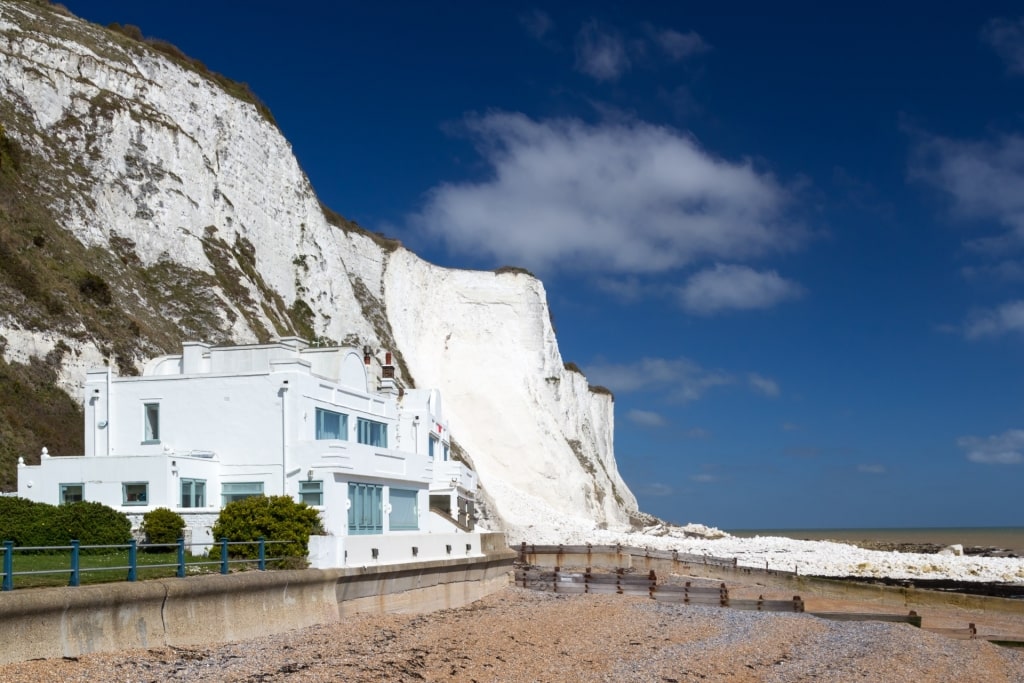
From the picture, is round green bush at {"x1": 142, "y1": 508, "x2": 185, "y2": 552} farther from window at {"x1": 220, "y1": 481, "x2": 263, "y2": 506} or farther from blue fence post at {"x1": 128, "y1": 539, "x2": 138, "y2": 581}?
blue fence post at {"x1": 128, "y1": 539, "x2": 138, "y2": 581}

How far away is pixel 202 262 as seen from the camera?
55906mm

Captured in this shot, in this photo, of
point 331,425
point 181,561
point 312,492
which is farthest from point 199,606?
point 331,425

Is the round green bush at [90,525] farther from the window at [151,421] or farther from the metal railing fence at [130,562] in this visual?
the window at [151,421]

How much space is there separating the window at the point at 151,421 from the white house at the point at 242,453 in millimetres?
27

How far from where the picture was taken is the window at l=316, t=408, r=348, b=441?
90.9 feet

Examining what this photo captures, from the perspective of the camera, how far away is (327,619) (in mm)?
21891

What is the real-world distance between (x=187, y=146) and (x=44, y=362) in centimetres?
2316

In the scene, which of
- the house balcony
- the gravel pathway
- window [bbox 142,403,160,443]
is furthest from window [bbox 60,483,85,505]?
the house balcony

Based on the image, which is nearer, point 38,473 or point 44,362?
point 38,473

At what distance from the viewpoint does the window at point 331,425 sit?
27.7 meters

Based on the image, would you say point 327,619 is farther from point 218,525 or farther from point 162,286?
point 162,286

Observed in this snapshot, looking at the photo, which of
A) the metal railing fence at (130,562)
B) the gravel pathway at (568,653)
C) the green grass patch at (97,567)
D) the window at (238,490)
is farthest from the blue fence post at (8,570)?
the window at (238,490)

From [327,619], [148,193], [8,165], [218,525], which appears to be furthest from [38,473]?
[148,193]

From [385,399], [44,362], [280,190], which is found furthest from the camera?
[280,190]
